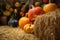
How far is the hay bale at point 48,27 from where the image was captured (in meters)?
1.74

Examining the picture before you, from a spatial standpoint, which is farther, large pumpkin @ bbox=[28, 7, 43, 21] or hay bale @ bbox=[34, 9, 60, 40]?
large pumpkin @ bbox=[28, 7, 43, 21]

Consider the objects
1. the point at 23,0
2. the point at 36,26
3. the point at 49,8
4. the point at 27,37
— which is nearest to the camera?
the point at 36,26

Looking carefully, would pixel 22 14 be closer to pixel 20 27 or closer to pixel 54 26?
pixel 20 27

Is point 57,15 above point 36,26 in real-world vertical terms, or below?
above

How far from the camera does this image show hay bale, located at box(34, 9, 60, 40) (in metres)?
1.74

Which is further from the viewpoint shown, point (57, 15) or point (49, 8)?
point (49, 8)

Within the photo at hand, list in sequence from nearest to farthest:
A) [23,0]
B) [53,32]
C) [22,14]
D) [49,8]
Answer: [53,32] → [49,8] → [22,14] → [23,0]

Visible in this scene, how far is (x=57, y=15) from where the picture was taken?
183cm

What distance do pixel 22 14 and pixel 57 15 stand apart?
143cm

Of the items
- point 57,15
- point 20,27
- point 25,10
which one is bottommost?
point 20,27

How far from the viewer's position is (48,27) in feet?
6.07

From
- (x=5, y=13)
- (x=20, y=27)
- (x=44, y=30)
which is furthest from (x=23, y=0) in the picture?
(x=44, y=30)

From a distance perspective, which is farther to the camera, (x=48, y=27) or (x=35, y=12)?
(x=35, y=12)

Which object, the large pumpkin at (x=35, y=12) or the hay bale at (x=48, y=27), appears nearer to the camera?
the hay bale at (x=48, y=27)
